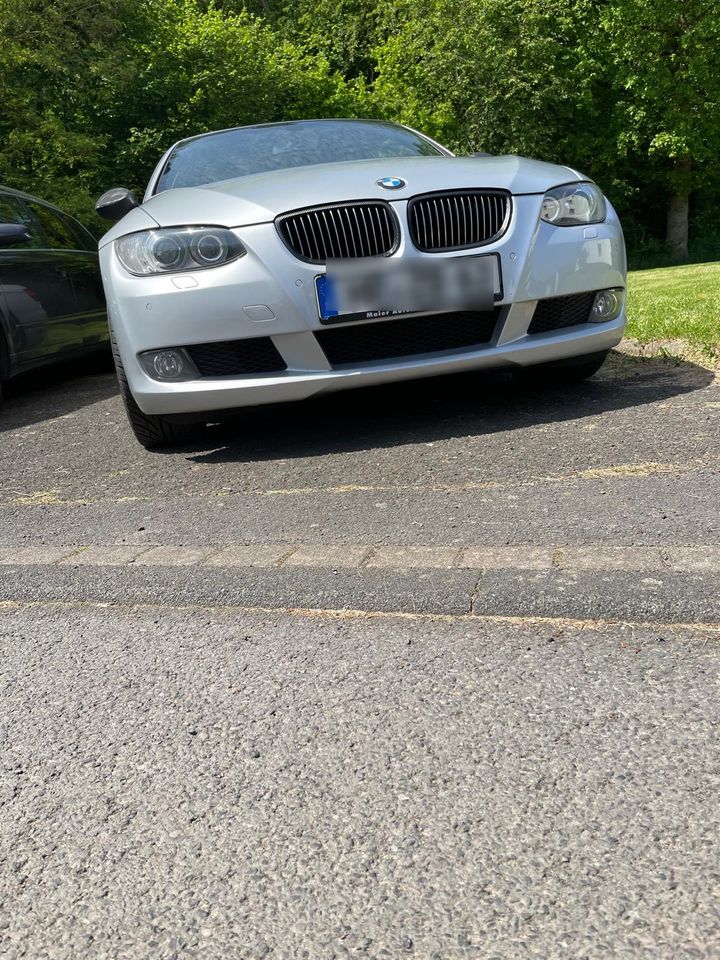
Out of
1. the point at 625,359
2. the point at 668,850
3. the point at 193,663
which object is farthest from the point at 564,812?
the point at 625,359

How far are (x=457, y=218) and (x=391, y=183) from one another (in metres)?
0.32

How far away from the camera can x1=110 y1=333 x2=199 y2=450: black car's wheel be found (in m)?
4.78

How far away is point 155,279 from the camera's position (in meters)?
4.39

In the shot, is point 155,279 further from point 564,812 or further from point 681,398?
point 564,812

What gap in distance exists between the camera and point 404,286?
438 centimetres

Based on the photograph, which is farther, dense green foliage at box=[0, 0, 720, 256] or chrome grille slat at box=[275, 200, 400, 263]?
dense green foliage at box=[0, 0, 720, 256]

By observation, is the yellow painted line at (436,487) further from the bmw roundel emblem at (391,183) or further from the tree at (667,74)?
the tree at (667,74)

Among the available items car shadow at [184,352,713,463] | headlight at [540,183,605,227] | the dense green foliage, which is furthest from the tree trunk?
headlight at [540,183,605,227]

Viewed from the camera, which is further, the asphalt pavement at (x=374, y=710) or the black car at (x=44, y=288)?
the black car at (x=44, y=288)

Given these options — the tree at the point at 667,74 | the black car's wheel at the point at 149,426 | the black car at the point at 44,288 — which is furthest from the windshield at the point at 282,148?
the tree at the point at 667,74

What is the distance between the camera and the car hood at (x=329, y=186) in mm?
4367

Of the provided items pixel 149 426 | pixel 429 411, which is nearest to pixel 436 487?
pixel 429 411

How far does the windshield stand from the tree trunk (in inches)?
1184

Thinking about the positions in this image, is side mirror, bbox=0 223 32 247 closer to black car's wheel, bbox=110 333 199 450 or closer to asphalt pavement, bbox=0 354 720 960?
black car's wheel, bbox=110 333 199 450
